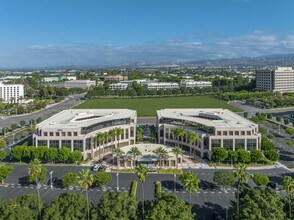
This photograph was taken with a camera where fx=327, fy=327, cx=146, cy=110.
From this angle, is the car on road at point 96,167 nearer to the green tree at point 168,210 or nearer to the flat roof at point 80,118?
the flat roof at point 80,118

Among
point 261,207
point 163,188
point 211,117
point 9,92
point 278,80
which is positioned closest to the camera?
point 261,207

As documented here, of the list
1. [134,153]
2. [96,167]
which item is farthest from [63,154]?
[134,153]

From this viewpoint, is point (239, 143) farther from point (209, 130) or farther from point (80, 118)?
point (80, 118)

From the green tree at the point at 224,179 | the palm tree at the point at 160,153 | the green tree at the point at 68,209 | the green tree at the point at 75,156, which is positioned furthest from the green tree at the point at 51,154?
the green tree at the point at 224,179

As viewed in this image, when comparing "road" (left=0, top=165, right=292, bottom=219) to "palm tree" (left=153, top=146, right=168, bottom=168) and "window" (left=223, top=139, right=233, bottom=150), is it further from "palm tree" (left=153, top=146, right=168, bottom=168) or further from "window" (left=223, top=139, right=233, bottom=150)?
"window" (left=223, top=139, right=233, bottom=150)

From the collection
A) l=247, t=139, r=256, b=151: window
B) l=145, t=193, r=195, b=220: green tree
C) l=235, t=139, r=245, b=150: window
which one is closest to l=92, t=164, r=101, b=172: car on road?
l=145, t=193, r=195, b=220: green tree

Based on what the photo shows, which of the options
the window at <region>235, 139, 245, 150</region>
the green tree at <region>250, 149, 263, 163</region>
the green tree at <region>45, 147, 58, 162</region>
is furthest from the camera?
the window at <region>235, 139, 245, 150</region>

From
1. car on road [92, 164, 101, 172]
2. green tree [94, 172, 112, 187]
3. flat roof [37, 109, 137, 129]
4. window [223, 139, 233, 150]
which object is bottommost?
car on road [92, 164, 101, 172]
